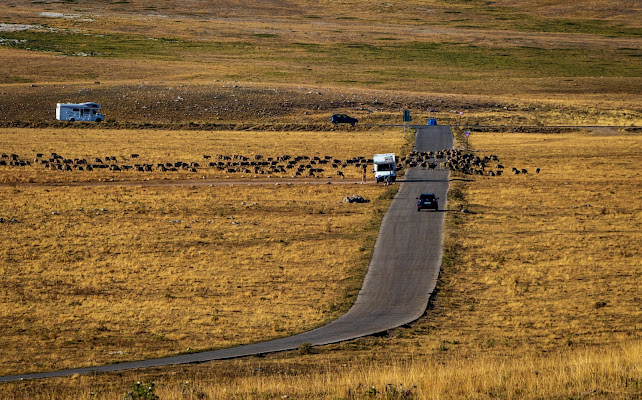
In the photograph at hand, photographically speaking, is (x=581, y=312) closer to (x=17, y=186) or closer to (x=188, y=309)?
(x=188, y=309)

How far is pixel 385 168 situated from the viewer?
65688mm

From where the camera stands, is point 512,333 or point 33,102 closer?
point 512,333

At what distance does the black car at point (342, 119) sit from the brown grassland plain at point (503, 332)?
50.2 metres

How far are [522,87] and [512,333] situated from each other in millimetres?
121240

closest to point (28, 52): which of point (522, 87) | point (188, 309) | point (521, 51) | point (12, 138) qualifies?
point (12, 138)

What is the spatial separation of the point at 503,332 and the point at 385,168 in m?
37.5

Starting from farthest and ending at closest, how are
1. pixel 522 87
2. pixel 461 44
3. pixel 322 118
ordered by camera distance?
1. pixel 461 44
2. pixel 522 87
3. pixel 322 118

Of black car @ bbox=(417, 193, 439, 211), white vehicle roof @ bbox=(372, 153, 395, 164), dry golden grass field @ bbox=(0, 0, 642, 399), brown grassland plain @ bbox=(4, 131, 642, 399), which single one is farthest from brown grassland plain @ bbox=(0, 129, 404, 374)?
→ brown grassland plain @ bbox=(4, 131, 642, 399)

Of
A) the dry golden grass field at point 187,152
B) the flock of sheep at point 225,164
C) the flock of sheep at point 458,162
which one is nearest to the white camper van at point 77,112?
the dry golden grass field at point 187,152

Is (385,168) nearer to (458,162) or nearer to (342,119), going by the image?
(458,162)

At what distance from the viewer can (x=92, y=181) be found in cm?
6781

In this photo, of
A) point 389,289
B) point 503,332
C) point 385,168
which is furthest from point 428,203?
point 503,332

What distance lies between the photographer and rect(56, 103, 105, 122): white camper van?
113 m

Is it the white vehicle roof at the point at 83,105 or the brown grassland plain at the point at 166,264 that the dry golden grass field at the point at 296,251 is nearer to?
the brown grassland plain at the point at 166,264
